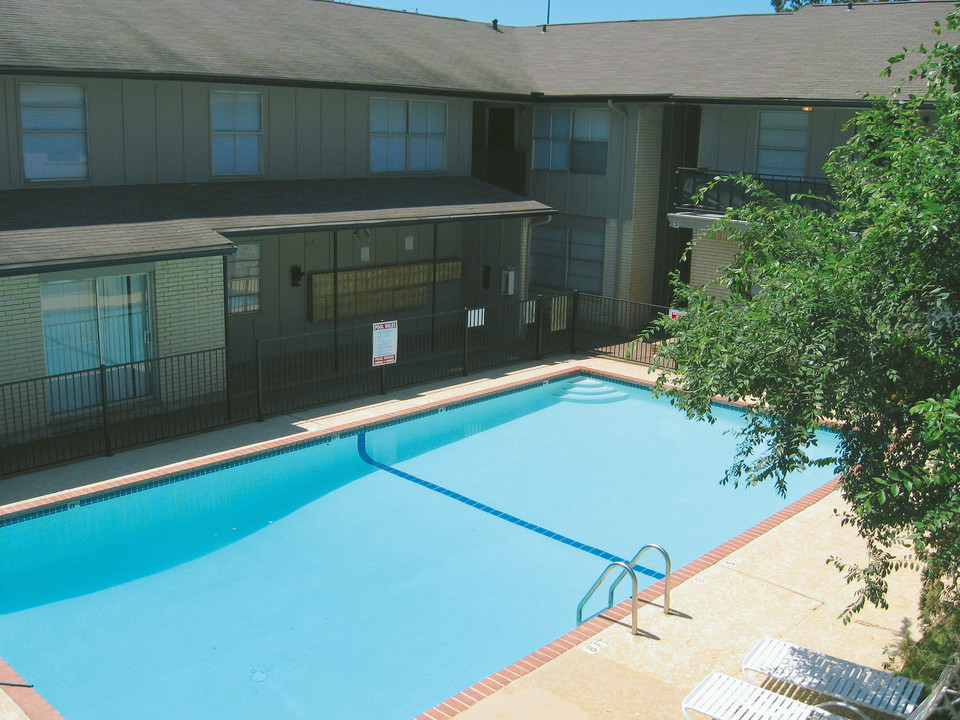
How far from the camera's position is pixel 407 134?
867 inches

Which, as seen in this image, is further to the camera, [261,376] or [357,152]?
[357,152]

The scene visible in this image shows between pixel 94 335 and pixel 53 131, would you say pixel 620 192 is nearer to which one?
pixel 53 131

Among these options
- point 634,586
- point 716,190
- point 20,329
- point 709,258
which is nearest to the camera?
point 634,586

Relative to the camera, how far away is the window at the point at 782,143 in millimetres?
21906

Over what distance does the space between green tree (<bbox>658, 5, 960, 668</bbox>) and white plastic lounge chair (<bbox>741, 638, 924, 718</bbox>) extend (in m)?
1.02

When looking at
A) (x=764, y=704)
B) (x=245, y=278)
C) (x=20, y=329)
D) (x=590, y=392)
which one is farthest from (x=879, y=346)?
(x=245, y=278)

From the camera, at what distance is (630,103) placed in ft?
75.3

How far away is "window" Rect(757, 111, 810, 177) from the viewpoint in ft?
71.9

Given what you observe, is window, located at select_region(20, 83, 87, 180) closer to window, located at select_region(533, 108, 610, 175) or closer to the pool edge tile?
the pool edge tile

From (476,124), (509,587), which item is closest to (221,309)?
(509,587)

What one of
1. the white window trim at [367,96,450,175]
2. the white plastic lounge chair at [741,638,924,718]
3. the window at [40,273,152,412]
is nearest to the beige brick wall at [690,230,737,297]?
the white window trim at [367,96,450,175]

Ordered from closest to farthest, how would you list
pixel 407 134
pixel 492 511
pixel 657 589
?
pixel 657 589 < pixel 492 511 < pixel 407 134

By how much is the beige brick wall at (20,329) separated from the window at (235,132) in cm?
531

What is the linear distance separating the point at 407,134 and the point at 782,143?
28.9ft
